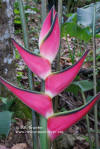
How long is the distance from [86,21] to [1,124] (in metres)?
0.77

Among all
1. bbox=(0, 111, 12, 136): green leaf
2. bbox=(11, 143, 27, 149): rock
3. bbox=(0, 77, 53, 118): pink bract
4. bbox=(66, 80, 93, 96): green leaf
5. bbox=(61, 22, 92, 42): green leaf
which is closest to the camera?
bbox=(0, 77, 53, 118): pink bract

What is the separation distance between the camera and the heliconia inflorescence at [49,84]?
0.40m

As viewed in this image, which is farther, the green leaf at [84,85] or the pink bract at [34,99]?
the green leaf at [84,85]

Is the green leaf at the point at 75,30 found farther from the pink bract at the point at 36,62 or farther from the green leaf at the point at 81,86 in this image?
the pink bract at the point at 36,62

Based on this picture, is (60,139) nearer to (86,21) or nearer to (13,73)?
(13,73)

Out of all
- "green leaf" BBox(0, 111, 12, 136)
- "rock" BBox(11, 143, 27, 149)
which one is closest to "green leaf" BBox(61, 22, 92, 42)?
"rock" BBox(11, 143, 27, 149)

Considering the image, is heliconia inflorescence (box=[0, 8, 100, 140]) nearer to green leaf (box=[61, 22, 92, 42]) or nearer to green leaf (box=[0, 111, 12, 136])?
green leaf (box=[0, 111, 12, 136])

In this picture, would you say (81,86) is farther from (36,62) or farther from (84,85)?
(36,62)

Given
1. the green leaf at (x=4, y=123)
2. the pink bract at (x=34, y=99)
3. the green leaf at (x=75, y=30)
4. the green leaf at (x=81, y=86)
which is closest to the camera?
the pink bract at (x=34, y=99)

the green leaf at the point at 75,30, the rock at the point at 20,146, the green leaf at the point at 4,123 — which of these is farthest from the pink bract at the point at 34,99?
the green leaf at the point at 75,30

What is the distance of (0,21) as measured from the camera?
0.95 meters

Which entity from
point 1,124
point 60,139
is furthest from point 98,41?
point 1,124

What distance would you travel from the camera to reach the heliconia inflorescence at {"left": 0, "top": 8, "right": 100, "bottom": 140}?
401 millimetres

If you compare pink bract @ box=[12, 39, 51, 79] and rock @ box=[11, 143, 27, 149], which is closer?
pink bract @ box=[12, 39, 51, 79]
